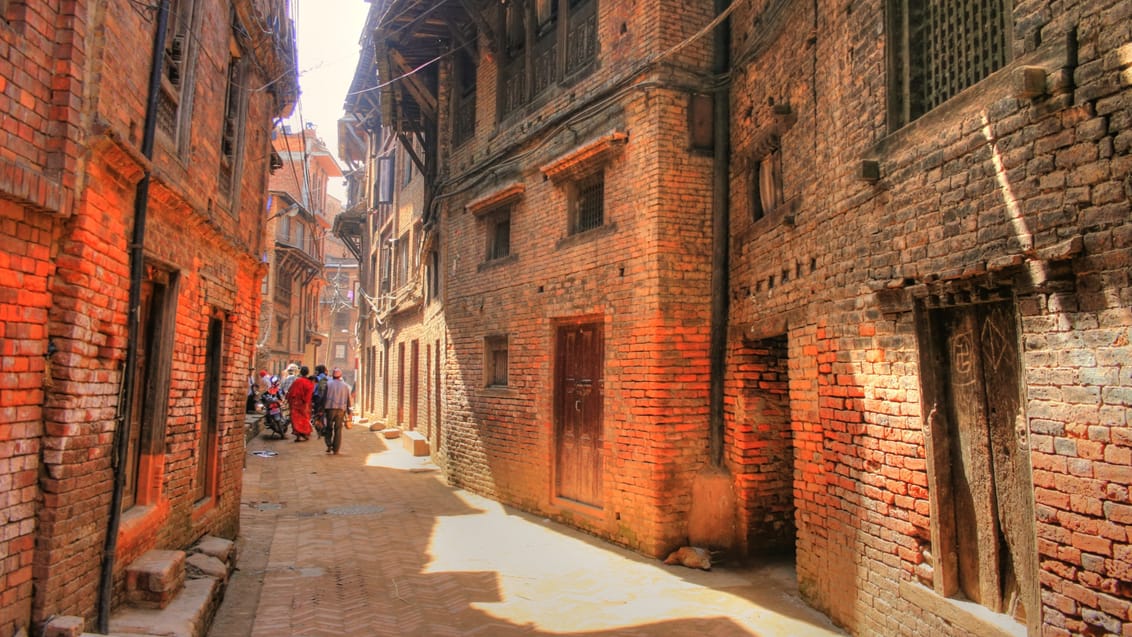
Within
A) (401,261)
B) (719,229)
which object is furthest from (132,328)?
(401,261)

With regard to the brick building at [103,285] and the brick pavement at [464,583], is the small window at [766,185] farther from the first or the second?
the brick building at [103,285]

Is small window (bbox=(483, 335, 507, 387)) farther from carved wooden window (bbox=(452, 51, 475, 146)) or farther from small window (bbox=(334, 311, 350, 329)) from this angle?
small window (bbox=(334, 311, 350, 329))

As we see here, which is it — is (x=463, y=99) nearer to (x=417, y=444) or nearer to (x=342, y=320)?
(x=417, y=444)

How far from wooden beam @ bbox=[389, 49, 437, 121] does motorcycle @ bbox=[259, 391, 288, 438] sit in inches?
351

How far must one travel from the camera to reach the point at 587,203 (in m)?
9.34

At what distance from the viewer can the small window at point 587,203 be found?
29.7 feet

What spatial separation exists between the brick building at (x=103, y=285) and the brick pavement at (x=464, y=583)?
1.07 metres

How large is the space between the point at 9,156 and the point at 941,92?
520 cm

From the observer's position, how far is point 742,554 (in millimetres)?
7305

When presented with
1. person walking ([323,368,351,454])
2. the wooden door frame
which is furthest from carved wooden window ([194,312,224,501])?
person walking ([323,368,351,454])

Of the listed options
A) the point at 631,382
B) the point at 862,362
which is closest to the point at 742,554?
the point at 631,382

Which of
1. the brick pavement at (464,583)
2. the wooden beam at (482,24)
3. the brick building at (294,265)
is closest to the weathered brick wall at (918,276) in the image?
the brick pavement at (464,583)

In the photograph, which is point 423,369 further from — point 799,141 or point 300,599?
point 799,141

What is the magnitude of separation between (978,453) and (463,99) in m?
11.2
